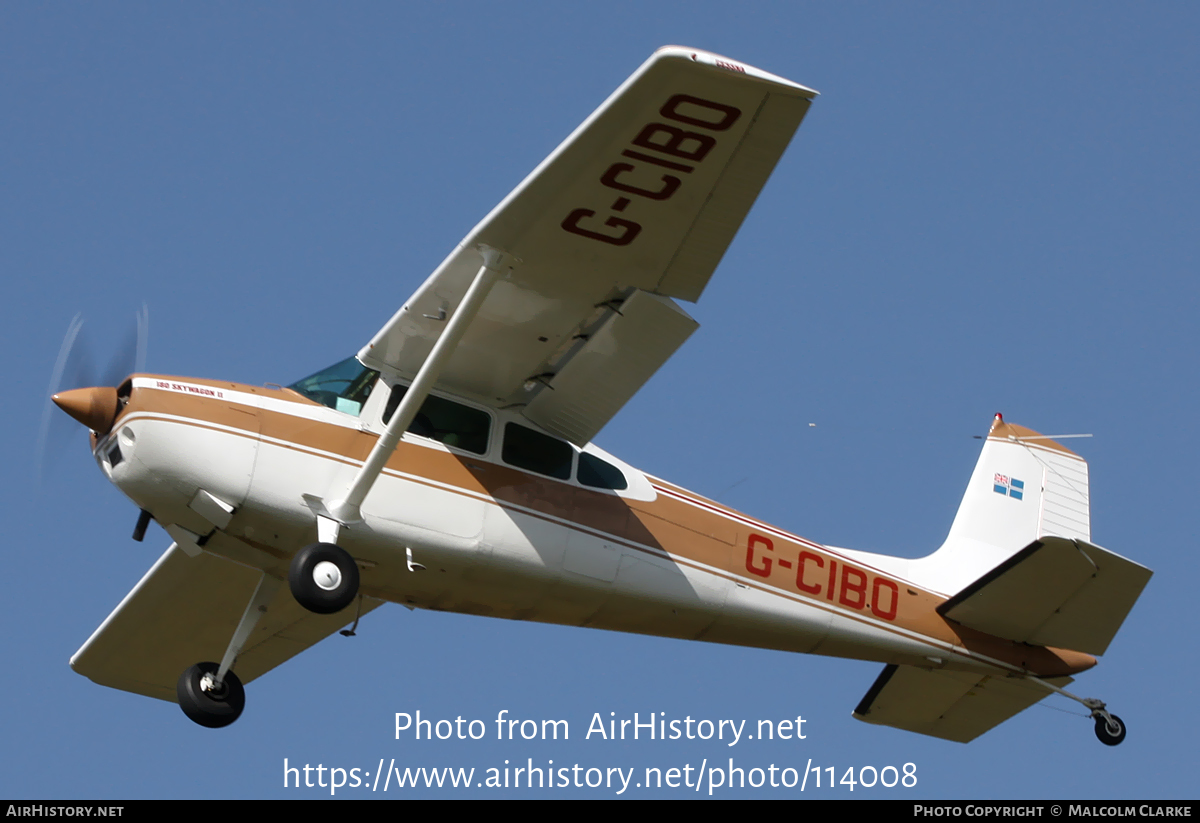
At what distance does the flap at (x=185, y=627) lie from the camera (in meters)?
11.1

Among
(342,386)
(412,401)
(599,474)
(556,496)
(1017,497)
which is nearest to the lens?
(412,401)

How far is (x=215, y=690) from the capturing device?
954cm

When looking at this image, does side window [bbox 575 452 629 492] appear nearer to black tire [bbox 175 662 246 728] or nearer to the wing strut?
the wing strut

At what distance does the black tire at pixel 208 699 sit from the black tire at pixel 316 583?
4.67 feet

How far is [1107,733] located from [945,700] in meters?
1.27

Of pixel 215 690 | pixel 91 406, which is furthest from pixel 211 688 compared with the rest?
pixel 91 406

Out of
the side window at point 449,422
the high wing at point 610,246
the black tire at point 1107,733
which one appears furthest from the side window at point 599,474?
the black tire at point 1107,733

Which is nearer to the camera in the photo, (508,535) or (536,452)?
(508,535)

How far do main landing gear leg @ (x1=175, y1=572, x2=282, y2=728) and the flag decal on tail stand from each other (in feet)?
21.1

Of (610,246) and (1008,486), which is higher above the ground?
(1008,486)

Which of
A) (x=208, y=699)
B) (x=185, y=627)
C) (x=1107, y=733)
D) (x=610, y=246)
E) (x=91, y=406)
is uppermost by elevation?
(x=610, y=246)

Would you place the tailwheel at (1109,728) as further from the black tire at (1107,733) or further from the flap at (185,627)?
the flap at (185,627)

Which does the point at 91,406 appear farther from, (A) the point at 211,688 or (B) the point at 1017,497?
(B) the point at 1017,497

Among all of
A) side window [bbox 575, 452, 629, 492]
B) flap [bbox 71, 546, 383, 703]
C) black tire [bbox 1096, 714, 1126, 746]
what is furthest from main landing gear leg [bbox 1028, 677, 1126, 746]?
flap [bbox 71, 546, 383, 703]
